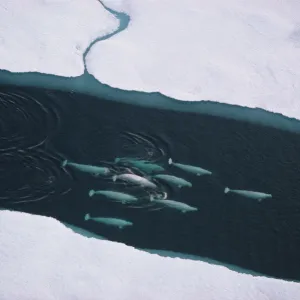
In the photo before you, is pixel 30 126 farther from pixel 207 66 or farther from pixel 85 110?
pixel 207 66

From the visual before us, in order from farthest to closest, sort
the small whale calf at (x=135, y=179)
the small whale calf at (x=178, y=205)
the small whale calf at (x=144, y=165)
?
the small whale calf at (x=144, y=165) < the small whale calf at (x=135, y=179) < the small whale calf at (x=178, y=205)

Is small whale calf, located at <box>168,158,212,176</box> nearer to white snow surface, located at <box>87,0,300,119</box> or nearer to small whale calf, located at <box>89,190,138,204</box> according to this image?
small whale calf, located at <box>89,190,138,204</box>

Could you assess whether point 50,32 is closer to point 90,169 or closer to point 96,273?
point 90,169

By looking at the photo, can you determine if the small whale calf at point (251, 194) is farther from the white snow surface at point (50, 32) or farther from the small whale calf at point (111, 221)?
the white snow surface at point (50, 32)

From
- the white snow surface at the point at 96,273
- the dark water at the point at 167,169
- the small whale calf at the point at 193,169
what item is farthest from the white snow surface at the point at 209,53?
the white snow surface at the point at 96,273

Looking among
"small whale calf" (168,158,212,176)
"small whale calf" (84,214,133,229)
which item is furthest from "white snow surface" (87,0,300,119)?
"small whale calf" (84,214,133,229)

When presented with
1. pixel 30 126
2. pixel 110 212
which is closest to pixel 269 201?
pixel 110 212
